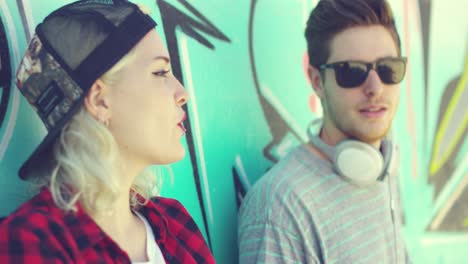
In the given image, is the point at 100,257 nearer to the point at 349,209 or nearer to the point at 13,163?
the point at 13,163

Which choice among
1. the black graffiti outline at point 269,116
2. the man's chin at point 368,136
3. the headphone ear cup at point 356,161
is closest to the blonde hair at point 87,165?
the headphone ear cup at point 356,161

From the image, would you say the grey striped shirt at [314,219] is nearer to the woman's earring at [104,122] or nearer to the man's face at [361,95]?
the man's face at [361,95]

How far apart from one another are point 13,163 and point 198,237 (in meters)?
0.59

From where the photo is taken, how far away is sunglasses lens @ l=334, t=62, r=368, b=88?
214 centimetres

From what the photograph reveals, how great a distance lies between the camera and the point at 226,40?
243 cm

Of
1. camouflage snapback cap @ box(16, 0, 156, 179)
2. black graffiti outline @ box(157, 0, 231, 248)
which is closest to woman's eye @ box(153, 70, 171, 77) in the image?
camouflage snapback cap @ box(16, 0, 156, 179)

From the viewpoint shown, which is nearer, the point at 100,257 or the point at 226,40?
the point at 100,257

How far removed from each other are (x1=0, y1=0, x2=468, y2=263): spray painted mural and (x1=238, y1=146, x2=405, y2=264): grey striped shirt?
11.2 inches

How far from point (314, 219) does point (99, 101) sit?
0.91 metres

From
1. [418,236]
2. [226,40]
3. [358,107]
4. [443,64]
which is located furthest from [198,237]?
[443,64]

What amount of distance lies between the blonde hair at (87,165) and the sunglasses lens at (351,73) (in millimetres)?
990

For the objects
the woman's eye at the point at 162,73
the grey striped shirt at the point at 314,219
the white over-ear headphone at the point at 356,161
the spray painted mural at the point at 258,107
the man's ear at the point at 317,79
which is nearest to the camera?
the woman's eye at the point at 162,73

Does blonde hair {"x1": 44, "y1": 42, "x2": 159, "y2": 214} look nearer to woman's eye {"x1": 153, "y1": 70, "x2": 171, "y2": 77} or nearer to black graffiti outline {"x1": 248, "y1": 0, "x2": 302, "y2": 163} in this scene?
woman's eye {"x1": 153, "y1": 70, "x2": 171, "y2": 77}

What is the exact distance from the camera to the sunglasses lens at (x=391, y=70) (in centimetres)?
216
